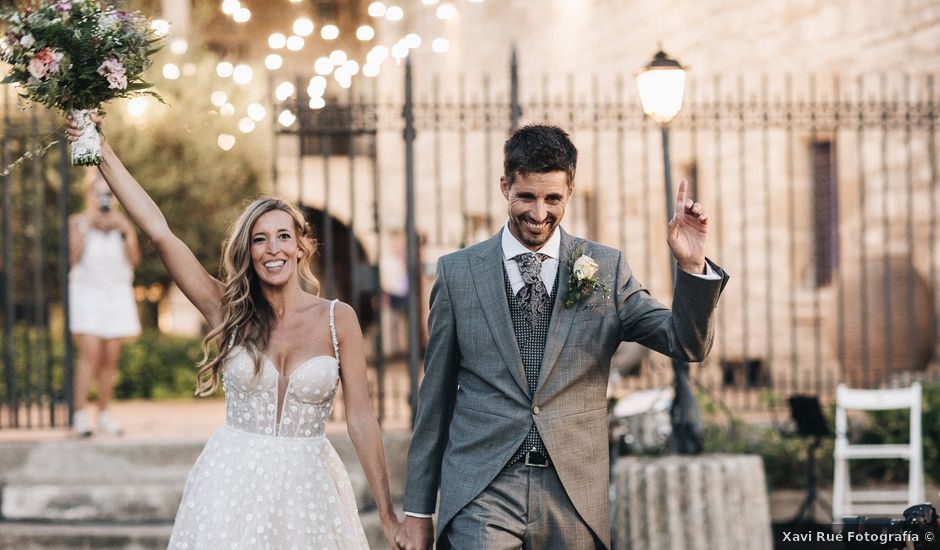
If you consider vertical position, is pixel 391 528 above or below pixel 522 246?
below

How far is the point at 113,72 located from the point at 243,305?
88 centimetres

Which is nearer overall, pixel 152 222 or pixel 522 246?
pixel 522 246

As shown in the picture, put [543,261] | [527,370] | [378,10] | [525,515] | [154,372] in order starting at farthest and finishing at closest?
1. [154,372]
2. [378,10]
3. [543,261]
4. [527,370]
5. [525,515]

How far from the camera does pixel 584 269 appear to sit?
11.8ft

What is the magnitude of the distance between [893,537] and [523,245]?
1418 millimetres

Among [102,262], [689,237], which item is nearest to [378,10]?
[102,262]

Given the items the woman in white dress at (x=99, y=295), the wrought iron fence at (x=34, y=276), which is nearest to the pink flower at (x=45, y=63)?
the wrought iron fence at (x=34, y=276)

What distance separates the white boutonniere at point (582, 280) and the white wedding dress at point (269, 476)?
0.99 metres

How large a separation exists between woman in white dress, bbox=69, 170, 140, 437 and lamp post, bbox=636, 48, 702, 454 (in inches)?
159

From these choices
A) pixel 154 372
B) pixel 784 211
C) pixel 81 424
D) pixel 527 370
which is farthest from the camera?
pixel 154 372

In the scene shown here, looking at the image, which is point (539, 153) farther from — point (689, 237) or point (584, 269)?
point (689, 237)

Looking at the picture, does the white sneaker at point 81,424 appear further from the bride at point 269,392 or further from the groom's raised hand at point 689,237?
the groom's raised hand at point 689,237

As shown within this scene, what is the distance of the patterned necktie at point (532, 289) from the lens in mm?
3691

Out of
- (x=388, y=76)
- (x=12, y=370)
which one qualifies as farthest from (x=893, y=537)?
(x=388, y=76)
